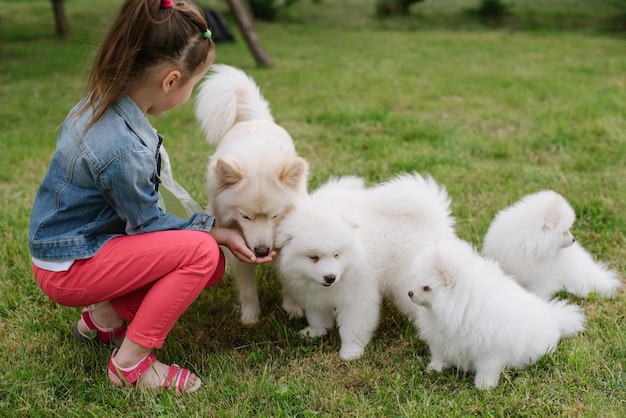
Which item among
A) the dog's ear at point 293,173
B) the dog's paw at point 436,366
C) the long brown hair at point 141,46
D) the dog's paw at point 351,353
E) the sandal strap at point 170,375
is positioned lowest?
the dog's paw at point 351,353

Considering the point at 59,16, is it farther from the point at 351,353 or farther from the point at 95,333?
the point at 351,353

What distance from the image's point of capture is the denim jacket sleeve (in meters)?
2.27

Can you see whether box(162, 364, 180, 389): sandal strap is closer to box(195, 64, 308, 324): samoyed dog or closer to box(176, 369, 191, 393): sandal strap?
box(176, 369, 191, 393): sandal strap

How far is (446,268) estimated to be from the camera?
2.46 m

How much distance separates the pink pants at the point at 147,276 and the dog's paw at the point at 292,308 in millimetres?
751

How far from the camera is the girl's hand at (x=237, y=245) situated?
267 cm

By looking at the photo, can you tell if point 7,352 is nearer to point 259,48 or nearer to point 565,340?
point 565,340

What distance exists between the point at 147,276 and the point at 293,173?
81 centimetres

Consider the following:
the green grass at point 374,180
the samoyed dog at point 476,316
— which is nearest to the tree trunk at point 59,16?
the green grass at point 374,180

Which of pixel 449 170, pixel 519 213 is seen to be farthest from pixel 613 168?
pixel 519 213

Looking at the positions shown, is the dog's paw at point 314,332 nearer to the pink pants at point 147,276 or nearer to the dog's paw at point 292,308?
the dog's paw at point 292,308

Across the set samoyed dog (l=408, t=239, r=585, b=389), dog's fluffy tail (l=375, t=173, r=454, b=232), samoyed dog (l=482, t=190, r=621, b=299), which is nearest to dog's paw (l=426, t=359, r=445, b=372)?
samoyed dog (l=408, t=239, r=585, b=389)

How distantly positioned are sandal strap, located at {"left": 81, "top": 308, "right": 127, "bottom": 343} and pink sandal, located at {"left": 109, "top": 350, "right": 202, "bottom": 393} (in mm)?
319

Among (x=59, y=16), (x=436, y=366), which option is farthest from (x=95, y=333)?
(x=59, y=16)
